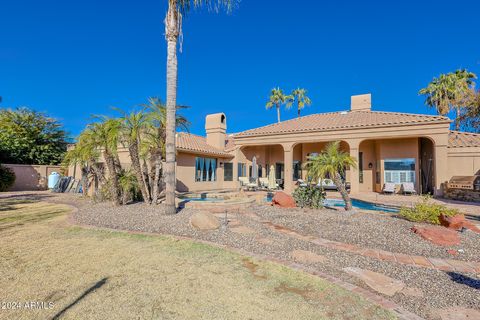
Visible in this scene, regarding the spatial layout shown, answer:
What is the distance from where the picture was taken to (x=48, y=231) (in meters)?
7.54

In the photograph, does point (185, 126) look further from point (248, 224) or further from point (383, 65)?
point (383, 65)

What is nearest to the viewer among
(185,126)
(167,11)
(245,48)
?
(167,11)

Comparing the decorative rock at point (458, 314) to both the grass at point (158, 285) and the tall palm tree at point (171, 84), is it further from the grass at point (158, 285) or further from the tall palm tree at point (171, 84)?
the tall palm tree at point (171, 84)

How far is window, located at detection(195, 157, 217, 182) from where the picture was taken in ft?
69.7

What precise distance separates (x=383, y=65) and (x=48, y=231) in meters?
43.6

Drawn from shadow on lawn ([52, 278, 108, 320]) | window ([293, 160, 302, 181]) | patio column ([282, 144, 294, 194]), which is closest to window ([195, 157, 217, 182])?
patio column ([282, 144, 294, 194])

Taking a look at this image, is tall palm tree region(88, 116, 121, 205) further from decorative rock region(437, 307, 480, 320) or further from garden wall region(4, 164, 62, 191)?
garden wall region(4, 164, 62, 191)

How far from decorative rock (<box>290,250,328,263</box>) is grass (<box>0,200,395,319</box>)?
69 centimetres

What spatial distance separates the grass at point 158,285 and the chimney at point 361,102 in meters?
23.0

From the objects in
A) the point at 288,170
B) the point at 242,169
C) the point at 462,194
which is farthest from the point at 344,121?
the point at 242,169

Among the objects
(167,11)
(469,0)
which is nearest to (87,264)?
(167,11)

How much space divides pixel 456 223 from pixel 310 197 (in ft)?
16.8

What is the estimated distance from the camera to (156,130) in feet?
37.3

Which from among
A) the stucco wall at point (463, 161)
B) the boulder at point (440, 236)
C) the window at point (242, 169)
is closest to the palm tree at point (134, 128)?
the boulder at point (440, 236)
